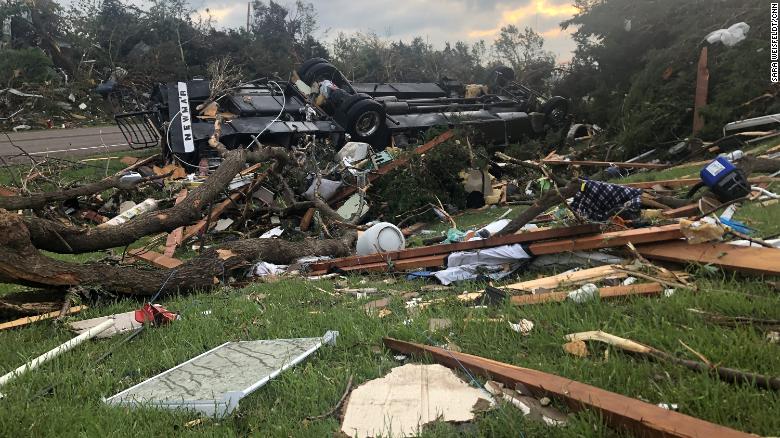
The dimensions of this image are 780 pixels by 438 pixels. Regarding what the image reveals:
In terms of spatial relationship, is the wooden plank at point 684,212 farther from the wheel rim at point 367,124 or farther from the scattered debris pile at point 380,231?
the wheel rim at point 367,124

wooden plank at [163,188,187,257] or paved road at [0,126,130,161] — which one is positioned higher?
paved road at [0,126,130,161]

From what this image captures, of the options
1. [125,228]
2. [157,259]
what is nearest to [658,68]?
[157,259]

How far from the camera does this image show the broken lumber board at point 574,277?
3469mm

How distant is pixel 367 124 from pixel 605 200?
25.2 feet

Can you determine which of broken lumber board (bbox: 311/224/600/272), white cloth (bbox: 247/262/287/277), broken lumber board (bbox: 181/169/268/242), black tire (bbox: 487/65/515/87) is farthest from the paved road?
black tire (bbox: 487/65/515/87)

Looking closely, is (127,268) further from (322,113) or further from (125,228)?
(322,113)

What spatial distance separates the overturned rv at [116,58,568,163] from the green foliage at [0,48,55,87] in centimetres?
954

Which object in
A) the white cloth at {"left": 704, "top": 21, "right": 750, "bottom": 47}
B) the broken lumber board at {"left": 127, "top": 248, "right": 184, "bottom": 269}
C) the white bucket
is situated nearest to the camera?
the broken lumber board at {"left": 127, "top": 248, "right": 184, "bottom": 269}

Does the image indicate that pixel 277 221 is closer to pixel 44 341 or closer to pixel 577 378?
A: pixel 44 341

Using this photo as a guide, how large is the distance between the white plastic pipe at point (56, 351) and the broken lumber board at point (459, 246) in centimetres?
→ 249

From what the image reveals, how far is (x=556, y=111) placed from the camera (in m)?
13.7

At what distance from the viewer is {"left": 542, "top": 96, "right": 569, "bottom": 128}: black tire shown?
13.4 meters

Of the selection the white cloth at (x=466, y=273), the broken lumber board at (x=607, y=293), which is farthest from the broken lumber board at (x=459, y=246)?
the broken lumber board at (x=607, y=293)

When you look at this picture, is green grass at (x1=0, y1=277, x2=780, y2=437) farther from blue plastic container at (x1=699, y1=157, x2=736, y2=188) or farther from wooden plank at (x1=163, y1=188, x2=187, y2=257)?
wooden plank at (x1=163, y1=188, x2=187, y2=257)
